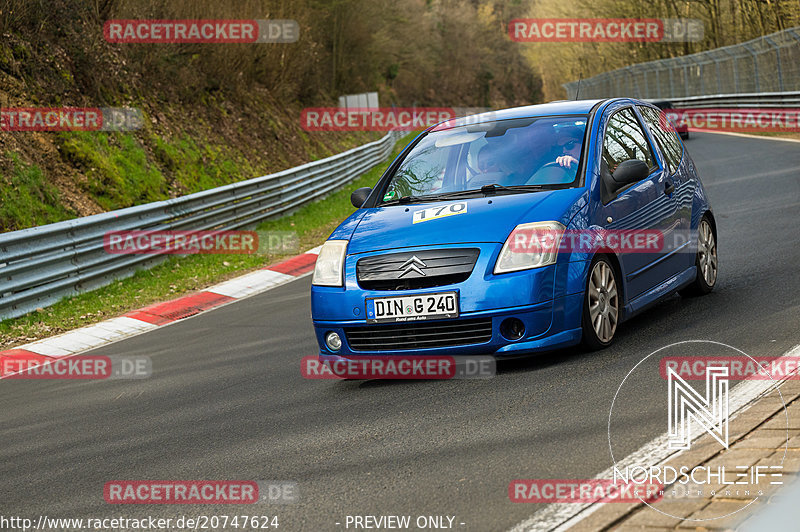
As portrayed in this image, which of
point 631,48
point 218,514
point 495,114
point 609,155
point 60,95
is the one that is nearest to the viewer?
point 218,514

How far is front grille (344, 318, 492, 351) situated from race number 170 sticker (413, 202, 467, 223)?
0.76m

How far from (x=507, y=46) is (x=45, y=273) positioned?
110158 mm

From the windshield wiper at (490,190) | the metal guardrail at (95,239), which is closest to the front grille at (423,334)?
the windshield wiper at (490,190)

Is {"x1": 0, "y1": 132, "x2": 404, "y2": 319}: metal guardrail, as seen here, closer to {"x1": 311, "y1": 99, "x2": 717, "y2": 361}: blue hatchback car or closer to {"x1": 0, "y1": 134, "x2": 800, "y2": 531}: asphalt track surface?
{"x1": 0, "y1": 134, "x2": 800, "y2": 531}: asphalt track surface

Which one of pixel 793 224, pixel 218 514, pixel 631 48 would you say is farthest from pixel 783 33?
pixel 631 48

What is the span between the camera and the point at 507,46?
386 feet

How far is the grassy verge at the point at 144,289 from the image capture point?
11117 millimetres

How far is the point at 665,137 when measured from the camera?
8156 mm

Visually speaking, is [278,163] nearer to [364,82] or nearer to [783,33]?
[783,33]

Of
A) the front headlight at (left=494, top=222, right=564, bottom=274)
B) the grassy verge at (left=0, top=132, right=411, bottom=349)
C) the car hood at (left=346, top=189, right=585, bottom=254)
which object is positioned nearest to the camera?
the front headlight at (left=494, top=222, right=564, bottom=274)

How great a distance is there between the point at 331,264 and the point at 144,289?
7296mm

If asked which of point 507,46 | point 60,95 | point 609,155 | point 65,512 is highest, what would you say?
point 507,46

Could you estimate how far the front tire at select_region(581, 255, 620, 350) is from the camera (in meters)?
6.27

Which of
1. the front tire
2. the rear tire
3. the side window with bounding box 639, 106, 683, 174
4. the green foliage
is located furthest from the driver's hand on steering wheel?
the green foliage
